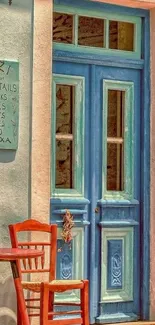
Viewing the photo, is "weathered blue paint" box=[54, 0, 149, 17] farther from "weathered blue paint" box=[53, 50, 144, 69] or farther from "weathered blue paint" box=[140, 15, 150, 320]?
"weathered blue paint" box=[53, 50, 144, 69]

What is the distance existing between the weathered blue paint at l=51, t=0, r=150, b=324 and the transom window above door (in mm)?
76

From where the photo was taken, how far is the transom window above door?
9102mm

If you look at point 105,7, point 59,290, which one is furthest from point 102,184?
point 59,290

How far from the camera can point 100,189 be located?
927 cm

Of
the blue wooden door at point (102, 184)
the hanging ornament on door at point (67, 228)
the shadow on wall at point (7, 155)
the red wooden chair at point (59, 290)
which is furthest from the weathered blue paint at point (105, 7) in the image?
the red wooden chair at point (59, 290)

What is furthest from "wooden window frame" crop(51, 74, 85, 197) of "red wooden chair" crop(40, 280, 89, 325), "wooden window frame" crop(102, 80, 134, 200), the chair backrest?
"red wooden chair" crop(40, 280, 89, 325)

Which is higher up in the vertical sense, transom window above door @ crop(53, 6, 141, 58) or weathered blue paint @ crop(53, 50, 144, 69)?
transom window above door @ crop(53, 6, 141, 58)

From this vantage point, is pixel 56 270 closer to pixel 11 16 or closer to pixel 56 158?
pixel 56 158

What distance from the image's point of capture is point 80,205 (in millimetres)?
9102

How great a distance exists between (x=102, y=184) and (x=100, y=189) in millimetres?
51

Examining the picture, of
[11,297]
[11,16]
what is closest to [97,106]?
[11,16]

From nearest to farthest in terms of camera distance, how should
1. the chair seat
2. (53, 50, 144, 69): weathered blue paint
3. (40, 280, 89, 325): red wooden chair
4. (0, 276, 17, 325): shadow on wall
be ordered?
(40, 280, 89, 325): red wooden chair → the chair seat → (0, 276, 17, 325): shadow on wall → (53, 50, 144, 69): weathered blue paint

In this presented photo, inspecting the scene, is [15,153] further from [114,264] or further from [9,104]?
[114,264]

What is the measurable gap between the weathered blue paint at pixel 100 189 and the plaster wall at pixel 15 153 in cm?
44
